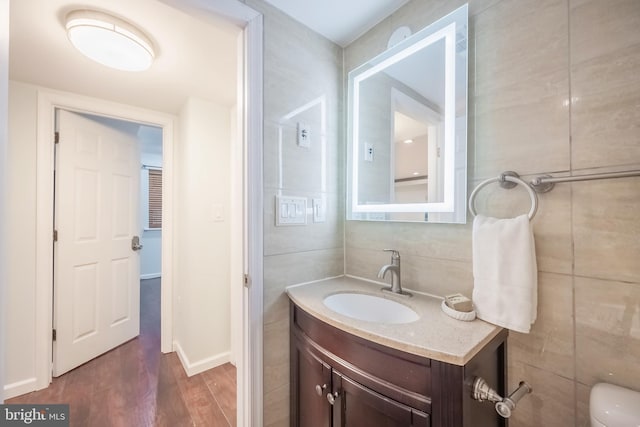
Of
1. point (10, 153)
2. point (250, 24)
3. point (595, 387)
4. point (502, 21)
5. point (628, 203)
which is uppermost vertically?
point (250, 24)

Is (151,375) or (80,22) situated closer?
(80,22)

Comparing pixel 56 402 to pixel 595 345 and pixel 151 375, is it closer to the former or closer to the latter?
pixel 151 375

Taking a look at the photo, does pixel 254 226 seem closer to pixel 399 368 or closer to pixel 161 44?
pixel 399 368

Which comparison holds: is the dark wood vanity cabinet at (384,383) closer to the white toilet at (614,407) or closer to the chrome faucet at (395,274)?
the white toilet at (614,407)

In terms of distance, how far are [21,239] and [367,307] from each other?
230 centimetres

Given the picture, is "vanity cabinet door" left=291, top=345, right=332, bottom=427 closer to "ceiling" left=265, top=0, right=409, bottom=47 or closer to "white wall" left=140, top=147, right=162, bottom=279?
"ceiling" left=265, top=0, right=409, bottom=47

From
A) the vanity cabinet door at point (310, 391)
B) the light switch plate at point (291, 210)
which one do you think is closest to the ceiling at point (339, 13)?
the light switch plate at point (291, 210)

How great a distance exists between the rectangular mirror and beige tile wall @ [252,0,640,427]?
60 millimetres

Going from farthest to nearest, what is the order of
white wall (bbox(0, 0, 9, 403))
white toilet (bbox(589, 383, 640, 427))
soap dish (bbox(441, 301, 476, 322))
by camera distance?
soap dish (bbox(441, 301, 476, 322)), white wall (bbox(0, 0, 9, 403)), white toilet (bbox(589, 383, 640, 427))

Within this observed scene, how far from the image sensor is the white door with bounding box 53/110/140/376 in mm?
1893

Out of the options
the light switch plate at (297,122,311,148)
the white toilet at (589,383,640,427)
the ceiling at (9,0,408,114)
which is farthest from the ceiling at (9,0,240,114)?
Answer: the white toilet at (589,383,640,427)

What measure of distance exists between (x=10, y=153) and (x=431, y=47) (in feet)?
8.50

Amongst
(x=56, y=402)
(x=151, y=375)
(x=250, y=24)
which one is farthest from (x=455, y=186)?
(x=56, y=402)

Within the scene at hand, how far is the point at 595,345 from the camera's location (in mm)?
736
